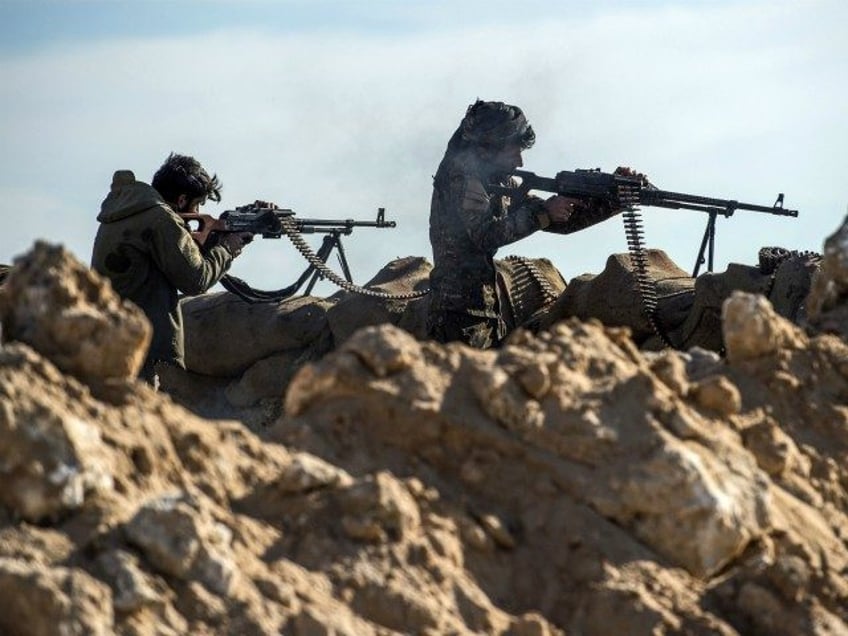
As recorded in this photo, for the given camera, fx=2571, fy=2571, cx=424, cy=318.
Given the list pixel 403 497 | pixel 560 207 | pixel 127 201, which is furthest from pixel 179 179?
pixel 403 497

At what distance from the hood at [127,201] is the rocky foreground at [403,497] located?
419 cm

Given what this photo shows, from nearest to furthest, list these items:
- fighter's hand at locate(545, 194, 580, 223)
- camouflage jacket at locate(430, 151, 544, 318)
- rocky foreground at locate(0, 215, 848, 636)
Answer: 1. rocky foreground at locate(0, 215, 848, 636)
2. camouflage jacket at locate(430, 151, 544, 318)
3. fighter's hand at locate(545, 194, 580, 223)

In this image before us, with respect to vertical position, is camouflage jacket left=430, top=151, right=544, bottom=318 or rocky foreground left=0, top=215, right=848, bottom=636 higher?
camouflage jacket left=430, top=151, right=544, bottom=318

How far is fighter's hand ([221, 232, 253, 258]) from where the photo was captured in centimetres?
1211

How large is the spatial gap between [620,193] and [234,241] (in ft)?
6.56

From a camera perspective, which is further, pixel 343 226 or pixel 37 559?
pixel 343 226

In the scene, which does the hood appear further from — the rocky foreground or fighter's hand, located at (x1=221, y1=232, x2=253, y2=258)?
the rocky foreground

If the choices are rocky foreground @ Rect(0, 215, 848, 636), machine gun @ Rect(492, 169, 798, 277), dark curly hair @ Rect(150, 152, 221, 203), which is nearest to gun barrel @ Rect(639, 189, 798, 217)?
machine gun @ Rect(492, 169, 798, 277)

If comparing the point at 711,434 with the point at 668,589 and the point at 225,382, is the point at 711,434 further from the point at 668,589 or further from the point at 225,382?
the point at 225,382

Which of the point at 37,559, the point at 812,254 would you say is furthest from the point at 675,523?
the point at 812,254

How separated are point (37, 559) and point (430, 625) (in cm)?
88

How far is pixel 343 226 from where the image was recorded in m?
16.5

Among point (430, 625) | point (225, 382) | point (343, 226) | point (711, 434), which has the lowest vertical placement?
point (430, 625)

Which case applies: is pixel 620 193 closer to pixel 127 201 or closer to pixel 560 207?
pixel 560 207
